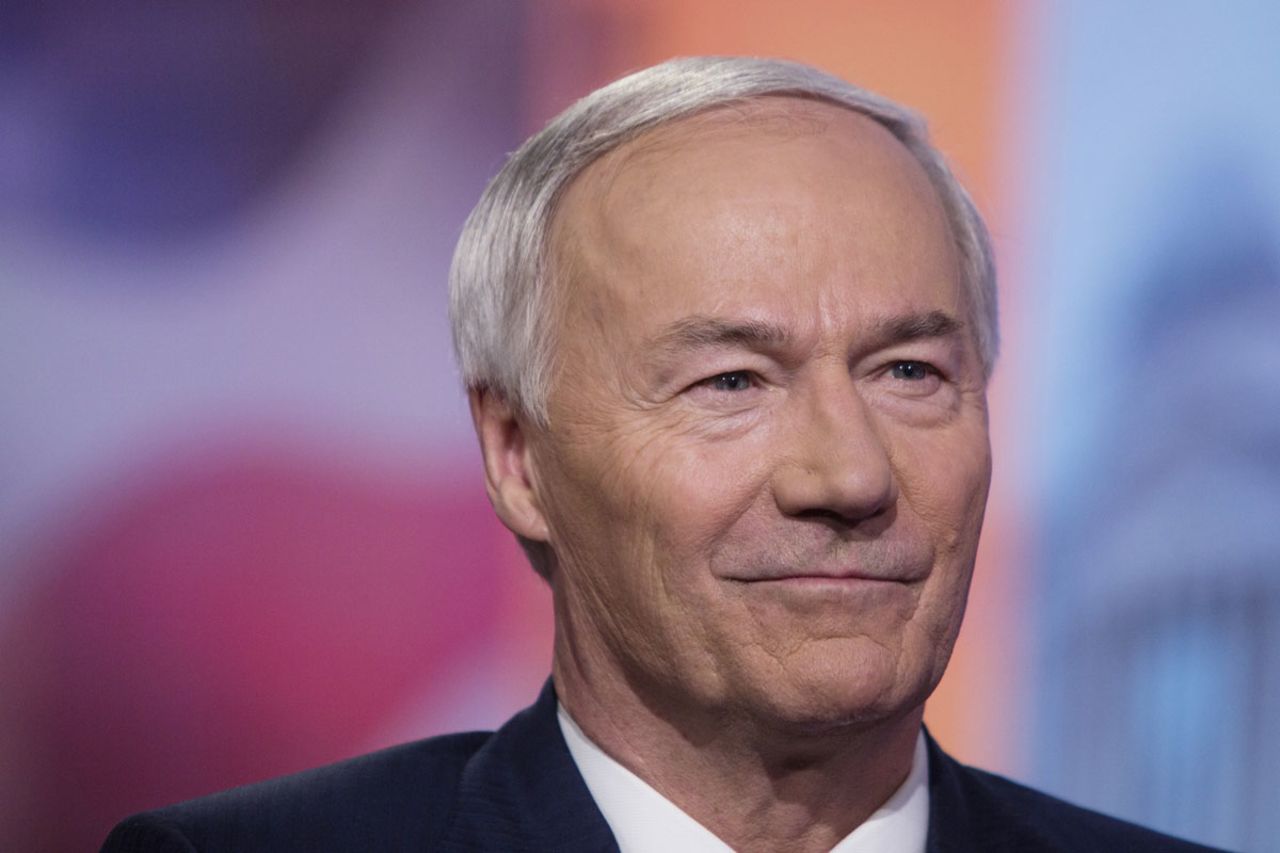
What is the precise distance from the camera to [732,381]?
206 centimetres

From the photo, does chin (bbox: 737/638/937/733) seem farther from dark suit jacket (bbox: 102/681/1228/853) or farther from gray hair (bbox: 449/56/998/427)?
gray hair (bbox: 449/56/998/427)

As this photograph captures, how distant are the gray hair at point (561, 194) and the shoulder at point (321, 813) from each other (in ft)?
1.72

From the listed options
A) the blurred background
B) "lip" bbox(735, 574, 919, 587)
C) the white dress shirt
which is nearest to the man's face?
"lip" bbox(735, 574, 919, 587)

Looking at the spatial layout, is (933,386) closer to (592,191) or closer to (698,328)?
(698,328)

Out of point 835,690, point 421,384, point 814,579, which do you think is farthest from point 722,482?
point 421,384

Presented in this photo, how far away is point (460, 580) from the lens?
3133 mm

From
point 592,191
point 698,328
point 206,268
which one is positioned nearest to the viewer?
point 698,328

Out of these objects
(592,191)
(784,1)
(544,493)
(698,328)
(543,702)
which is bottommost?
(543,702)

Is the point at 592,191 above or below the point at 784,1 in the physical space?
below

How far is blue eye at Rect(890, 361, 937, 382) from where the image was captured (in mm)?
2109

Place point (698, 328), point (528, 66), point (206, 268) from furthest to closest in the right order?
point (528, 66)
point (206, 268)
point (698, 328)

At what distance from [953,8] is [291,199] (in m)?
1.35

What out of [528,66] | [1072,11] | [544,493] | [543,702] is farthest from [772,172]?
[1072,11]

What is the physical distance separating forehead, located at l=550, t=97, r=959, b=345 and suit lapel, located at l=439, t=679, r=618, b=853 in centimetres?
59
